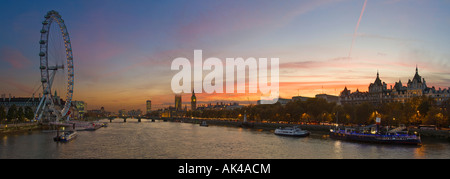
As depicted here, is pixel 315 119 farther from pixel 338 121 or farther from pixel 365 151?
pixel 365 151

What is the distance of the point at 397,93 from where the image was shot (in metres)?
115

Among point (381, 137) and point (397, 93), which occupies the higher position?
point (397, 93)

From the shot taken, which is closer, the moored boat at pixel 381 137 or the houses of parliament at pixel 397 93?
the moored boat at pixel 381 137

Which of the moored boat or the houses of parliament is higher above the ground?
the houses of parliament

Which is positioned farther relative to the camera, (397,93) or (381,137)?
(397,93)

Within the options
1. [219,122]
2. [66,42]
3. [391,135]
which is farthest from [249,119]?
[391,135]

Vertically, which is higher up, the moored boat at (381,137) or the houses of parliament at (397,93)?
the houses of parliament at (397,93)

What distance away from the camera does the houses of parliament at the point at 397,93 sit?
10063 cm

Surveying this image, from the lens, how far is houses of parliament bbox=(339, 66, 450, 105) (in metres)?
101

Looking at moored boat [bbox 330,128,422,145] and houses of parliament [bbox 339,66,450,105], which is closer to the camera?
moored boat [bbox 330,128,422,145]
